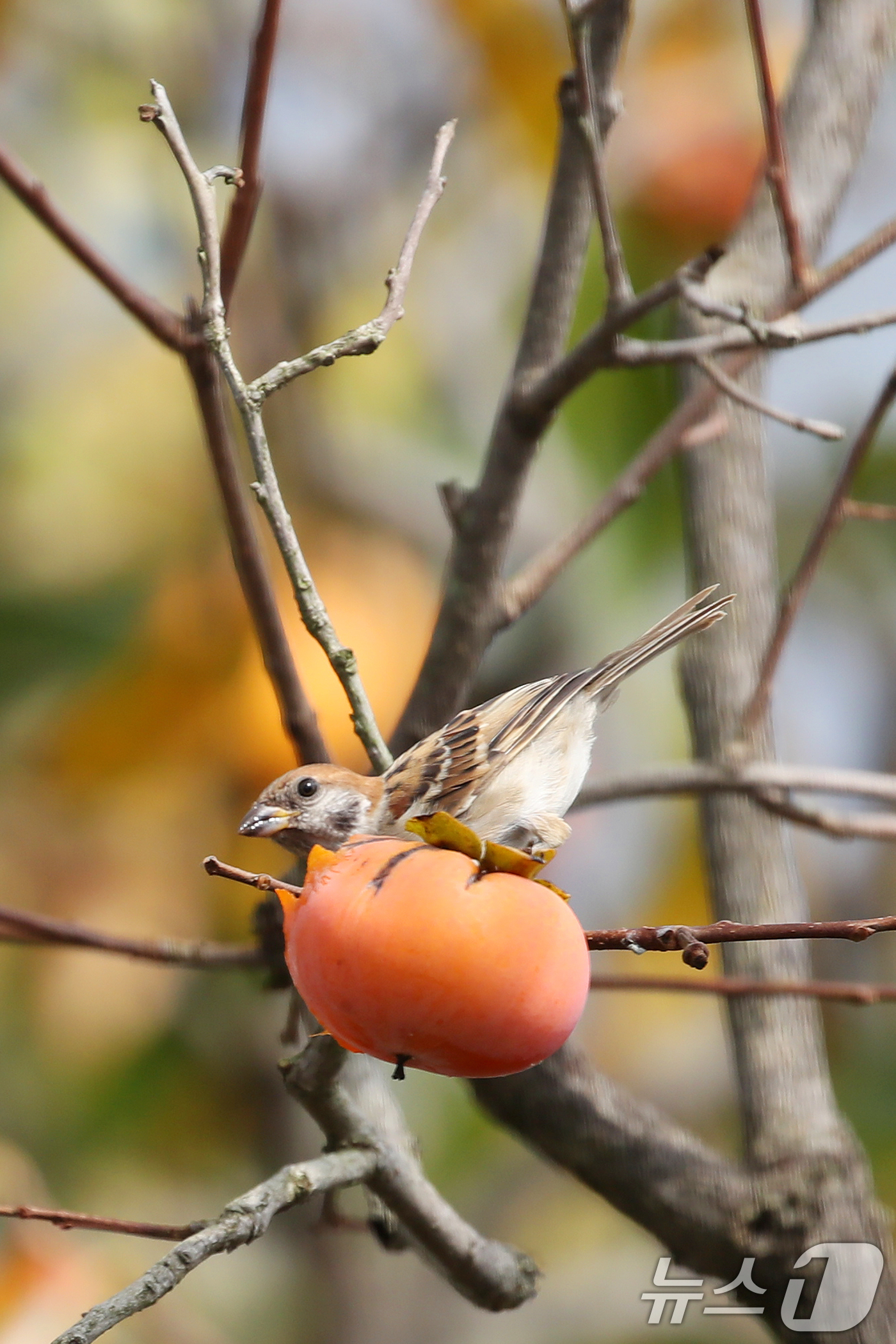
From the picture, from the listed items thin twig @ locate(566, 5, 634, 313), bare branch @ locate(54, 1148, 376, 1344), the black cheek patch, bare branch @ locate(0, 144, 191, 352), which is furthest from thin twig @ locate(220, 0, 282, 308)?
bare branch @ locate(54, 1148, 376, 1344)

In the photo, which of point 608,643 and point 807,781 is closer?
point 807,781

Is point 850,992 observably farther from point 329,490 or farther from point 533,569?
point 329,490

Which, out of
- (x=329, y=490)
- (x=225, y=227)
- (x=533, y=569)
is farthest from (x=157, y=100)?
(x=329, y=490)

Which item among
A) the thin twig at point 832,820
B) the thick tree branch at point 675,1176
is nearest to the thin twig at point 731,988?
the thin twig at point 832,820

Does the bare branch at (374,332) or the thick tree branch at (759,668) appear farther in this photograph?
the thick tree branch at (759,668)

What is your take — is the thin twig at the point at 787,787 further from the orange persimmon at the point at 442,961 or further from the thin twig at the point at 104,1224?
the thin twig at the point at 104,1224
